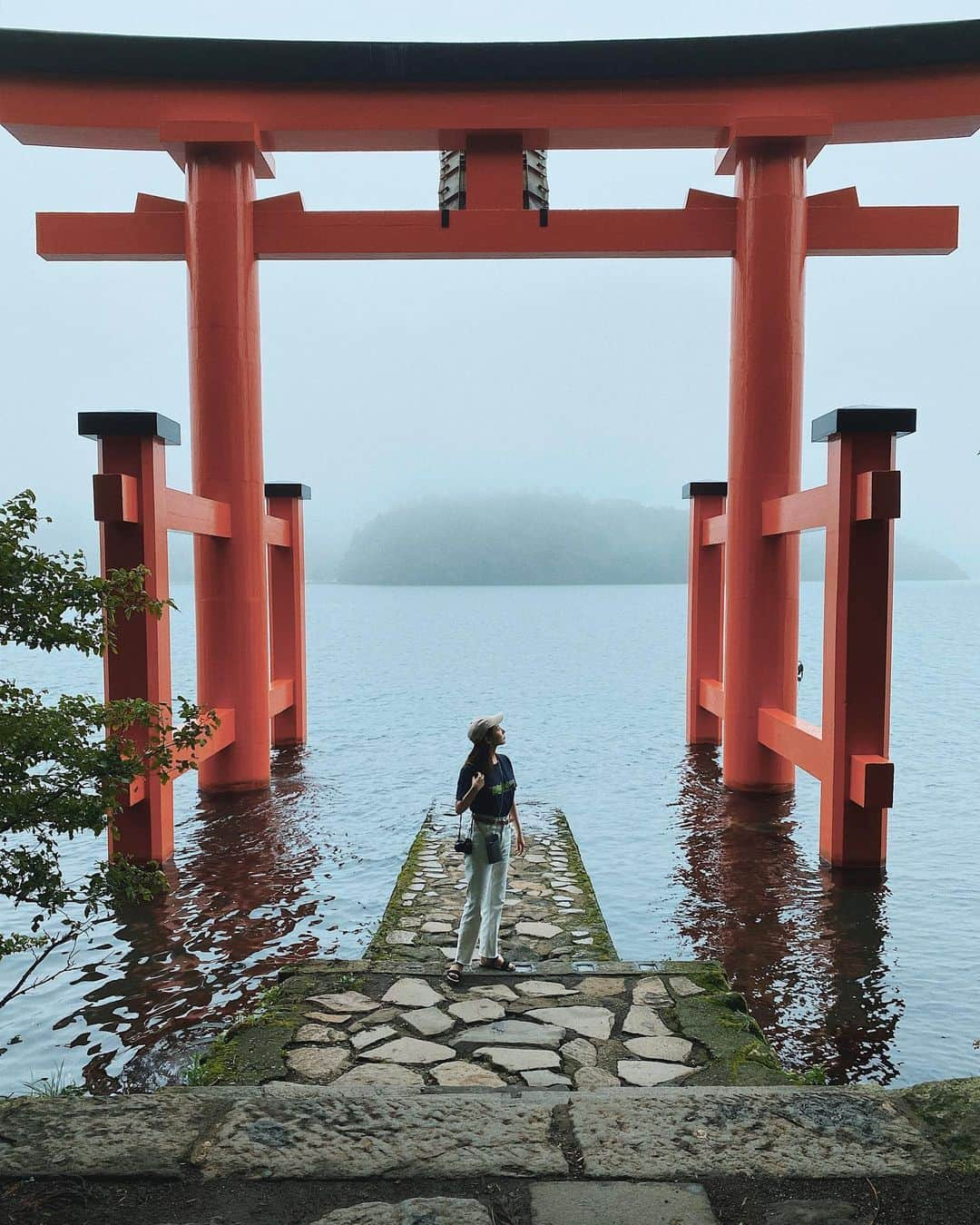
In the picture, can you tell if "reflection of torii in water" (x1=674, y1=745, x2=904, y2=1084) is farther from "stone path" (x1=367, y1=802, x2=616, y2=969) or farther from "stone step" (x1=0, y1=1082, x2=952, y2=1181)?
"stone step" (x1=0, y1=1082, x2=952, y2=1181)

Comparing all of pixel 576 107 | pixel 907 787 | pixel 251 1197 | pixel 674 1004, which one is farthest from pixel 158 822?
pixel 907 787

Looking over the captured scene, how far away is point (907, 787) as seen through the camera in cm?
1397

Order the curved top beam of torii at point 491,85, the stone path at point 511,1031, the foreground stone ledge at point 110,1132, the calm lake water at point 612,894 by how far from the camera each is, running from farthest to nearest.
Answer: the curved top beam of torii at point 491,85
the calm lake water at point 612,894
the stone path at point 511,1031
the foreground stone ledge at point 110,1132

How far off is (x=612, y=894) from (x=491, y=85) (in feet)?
29.7

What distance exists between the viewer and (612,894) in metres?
8.82

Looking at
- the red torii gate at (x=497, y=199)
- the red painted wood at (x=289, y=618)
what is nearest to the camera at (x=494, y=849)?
the red torii gate at (x=497, y=199)

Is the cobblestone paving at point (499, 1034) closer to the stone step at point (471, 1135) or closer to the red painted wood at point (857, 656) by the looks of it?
the stone step at point (471, 1135)

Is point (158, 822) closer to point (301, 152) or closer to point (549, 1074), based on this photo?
point (549, 1074)

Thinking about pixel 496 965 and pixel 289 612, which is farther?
pixel 289 612

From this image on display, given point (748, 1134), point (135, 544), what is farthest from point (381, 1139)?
point (135, 544)

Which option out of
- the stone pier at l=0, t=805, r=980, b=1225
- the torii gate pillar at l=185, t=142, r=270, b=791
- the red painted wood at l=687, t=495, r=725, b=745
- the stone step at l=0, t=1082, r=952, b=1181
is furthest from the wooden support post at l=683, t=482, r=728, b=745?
the stone step at l=0, t=1082, r=952, b=1181

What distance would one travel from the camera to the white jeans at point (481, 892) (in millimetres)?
6137

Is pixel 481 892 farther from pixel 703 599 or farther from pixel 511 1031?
pixel 703 599

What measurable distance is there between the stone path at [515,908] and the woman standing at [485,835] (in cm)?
33
